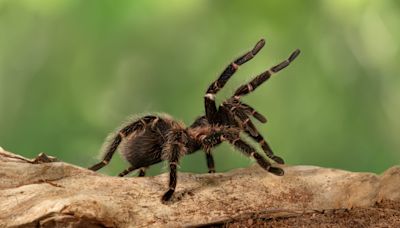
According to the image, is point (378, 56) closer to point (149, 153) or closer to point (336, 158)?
point (336, 158)

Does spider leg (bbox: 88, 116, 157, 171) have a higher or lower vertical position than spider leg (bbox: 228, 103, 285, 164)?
higher

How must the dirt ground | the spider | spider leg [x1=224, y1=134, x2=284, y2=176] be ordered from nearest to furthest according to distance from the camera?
the dirt ground → spider leg [x1=224, y1=134, x2=284, y2=176] → the spider

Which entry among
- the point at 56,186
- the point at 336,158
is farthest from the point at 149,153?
the point at 336,158

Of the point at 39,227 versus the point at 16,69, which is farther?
the point at 16,69

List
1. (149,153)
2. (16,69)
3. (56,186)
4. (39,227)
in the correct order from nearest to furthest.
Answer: (39,227)
(56,186)
(149,153)
(16,69)

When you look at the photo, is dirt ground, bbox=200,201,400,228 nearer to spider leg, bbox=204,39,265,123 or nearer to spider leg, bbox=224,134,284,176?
spider leg, bbox=224,134,284,176

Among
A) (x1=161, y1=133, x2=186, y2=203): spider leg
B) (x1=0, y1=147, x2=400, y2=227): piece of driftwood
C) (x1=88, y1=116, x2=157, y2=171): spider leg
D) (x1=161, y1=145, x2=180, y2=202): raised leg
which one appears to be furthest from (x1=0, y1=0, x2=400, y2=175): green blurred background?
(x1=0, y1=147, x2=400, y2=227): piece of driftwood
